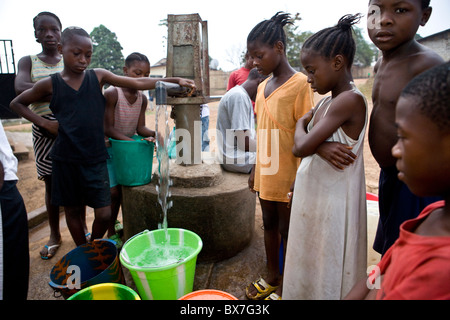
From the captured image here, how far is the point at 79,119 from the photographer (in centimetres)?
211

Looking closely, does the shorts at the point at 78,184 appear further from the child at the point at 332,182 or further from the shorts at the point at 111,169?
the child at the point at 332,182

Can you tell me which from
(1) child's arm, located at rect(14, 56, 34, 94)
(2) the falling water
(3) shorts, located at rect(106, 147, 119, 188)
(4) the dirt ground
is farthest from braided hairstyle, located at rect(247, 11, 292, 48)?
(4) the dirt ground

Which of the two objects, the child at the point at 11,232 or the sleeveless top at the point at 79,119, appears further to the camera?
the sleeveless top at the point at 79,119

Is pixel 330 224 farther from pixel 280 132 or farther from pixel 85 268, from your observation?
pixel 85 268

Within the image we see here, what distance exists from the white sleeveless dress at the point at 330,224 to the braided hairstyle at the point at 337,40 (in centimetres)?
23

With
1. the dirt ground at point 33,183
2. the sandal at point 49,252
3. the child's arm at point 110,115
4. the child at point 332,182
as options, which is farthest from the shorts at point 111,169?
the dirt ground at point 33,183

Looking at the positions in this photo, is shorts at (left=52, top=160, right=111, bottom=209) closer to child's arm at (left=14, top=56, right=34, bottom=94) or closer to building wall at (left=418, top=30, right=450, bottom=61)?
child's arm at (left=14, top=56, right=34, bottom=94)

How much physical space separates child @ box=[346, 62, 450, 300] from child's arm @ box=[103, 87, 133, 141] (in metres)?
2.31

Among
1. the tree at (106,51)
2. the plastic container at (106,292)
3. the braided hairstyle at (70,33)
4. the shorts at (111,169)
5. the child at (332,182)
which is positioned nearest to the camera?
the child at (332,182)

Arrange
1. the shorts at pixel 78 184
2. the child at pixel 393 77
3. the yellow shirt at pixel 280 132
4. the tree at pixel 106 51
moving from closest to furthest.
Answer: the child at pixel 393 77 → the yellow shirt at pixel 280 132 → the shorts at pixel 78 184 → the tree at pixel 106 51

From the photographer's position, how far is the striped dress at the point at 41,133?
8.47 feet

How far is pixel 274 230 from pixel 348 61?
1278 mm

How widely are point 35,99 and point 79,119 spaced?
1.33ft

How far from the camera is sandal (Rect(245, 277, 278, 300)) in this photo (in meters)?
2.09
